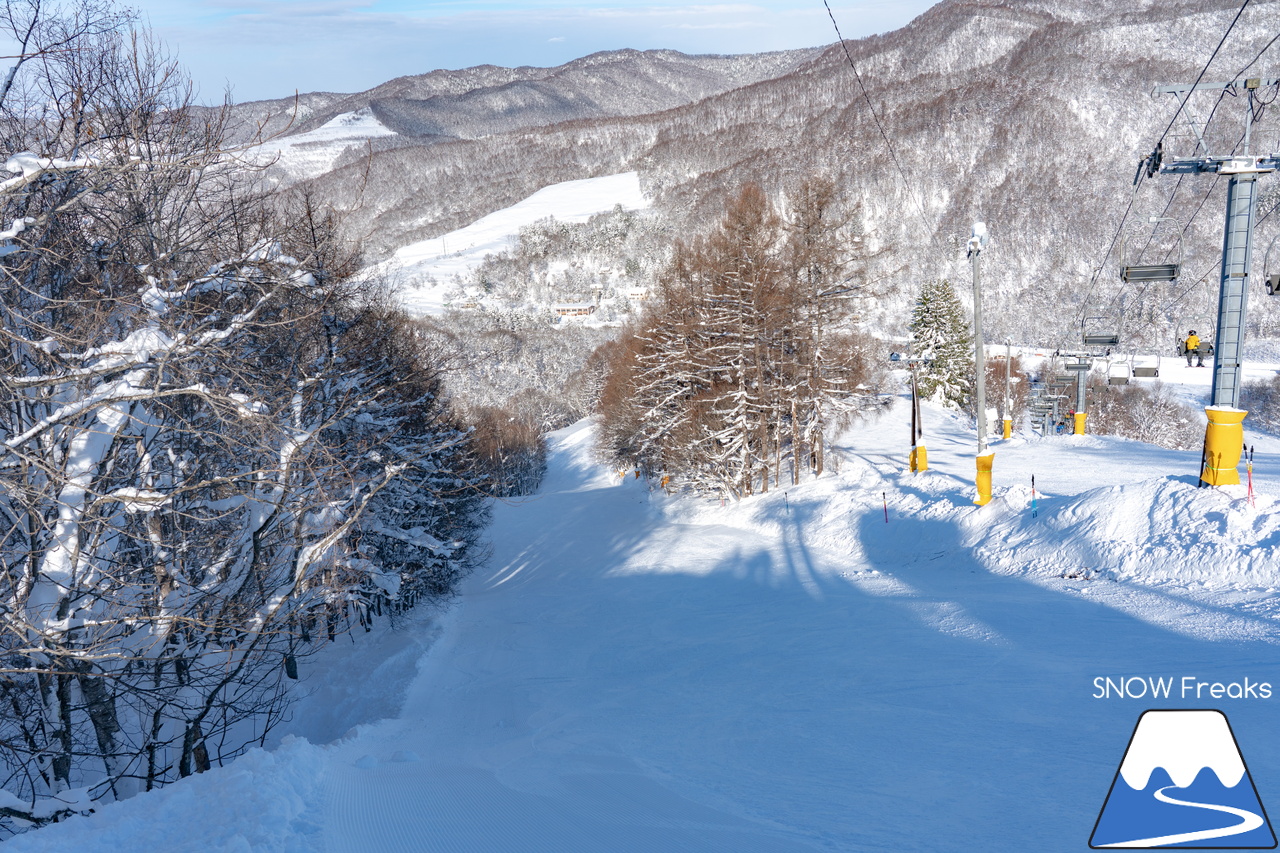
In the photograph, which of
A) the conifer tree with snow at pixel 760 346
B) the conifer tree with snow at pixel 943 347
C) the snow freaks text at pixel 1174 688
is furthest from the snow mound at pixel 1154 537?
the conifer tree with snow at pixel 943 347

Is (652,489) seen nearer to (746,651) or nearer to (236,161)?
(746,651)

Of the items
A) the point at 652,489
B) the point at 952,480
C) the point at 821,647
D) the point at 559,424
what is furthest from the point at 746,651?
the point at 559,424

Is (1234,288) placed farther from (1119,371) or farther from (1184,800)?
(1119,371)

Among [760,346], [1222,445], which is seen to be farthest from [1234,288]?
[760,346]

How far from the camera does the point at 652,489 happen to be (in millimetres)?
30516

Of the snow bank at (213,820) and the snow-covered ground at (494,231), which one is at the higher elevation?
the snow-covered ground at (494,231)

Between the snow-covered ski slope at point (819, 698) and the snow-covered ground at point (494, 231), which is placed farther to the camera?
the snow-covered ground at point (494, 231)

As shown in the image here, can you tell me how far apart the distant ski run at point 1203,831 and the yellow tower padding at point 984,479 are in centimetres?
1024

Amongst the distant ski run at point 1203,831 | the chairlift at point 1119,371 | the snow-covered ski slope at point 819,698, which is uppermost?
the chairlift at point 1119,371

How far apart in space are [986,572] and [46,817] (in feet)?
37.7

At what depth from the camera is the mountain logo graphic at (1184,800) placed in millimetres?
3450

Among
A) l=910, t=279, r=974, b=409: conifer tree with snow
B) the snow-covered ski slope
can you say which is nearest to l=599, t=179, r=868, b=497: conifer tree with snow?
the snow-covered ski slope

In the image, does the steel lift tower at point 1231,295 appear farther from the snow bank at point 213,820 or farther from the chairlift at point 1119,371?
the chairlift at point 1119,371

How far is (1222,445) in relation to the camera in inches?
357
